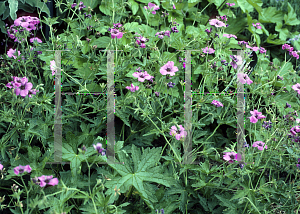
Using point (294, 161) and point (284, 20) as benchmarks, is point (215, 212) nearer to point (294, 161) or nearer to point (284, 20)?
point (294, 161)

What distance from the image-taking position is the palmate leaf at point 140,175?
1450 mm

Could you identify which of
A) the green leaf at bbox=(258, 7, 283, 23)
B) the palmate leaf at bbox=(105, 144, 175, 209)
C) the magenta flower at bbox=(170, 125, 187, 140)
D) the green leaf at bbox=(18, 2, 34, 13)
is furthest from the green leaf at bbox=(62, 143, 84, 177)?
the green leaf at bbox=(258, 7, 283, 23)

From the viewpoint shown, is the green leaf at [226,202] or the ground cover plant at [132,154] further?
the green leaf at [226,202]

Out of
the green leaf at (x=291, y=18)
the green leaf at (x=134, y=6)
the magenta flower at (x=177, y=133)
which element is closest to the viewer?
the magenta flower at (x=177, y=133)

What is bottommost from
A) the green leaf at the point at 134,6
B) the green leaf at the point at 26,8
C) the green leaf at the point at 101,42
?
the green leaf at the point at 101,42

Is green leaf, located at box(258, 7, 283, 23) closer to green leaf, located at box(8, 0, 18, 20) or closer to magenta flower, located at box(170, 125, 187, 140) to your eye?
magenta flower, located at box(170, 125, 187, 140)

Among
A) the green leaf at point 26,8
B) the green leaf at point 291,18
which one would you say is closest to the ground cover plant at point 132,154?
the green leaf at point 26,8

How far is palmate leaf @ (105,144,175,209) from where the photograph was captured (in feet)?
4.76

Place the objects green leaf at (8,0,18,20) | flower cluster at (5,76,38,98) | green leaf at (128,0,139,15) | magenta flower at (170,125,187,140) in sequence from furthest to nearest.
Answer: green leaf at (128,0,139,15)
green leaf at (8,0,18,20)
magenta flower at (170,125,187,140)
flower cluster at (5,76,38,98)

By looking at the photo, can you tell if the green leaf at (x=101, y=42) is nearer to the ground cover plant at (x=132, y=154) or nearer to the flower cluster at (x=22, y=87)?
the ground cover plant at (x=132, y=154)

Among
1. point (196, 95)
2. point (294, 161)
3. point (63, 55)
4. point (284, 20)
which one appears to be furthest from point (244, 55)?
point (284, 20)

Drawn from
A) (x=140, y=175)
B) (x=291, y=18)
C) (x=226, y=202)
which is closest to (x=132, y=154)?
(x=140, y=175)

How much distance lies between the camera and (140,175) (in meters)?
1.51

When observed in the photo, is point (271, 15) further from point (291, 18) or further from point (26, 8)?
point (26, 8)
